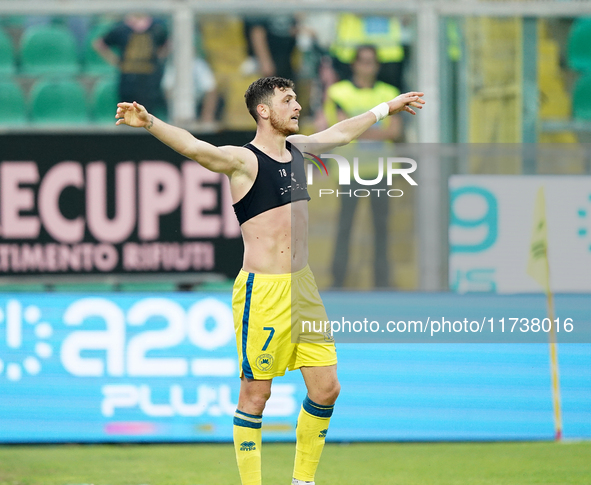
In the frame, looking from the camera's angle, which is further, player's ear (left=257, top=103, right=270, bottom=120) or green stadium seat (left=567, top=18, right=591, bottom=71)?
green stadium seat (left=567, top=18, right=591, bottom=71)

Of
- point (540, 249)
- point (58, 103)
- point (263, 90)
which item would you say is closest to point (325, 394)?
point (263, 90)

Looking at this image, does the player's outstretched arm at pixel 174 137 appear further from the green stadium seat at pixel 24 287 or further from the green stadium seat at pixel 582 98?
the green stadium seat at pixel 582 98

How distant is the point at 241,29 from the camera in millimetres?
7230

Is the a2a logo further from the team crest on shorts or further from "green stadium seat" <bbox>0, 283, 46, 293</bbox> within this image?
"green stadium seat" <bbox>0, 283, 46, 293</bbox>

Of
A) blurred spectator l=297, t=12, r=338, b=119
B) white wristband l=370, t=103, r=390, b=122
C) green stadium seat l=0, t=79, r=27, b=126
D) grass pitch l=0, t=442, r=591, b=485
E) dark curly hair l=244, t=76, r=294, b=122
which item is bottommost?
grass pitch l=0, t=442, r=591, b=485

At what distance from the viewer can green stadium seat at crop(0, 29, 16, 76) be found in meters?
7.22

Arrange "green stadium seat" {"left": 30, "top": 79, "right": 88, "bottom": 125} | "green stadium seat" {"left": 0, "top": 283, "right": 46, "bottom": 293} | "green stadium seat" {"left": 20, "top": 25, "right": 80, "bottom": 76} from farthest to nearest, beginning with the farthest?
1. "green stadium seat" {"left": 20, "top": 25, "right": 80, "bottom": 76}
2. "green stadium seat" {"left": 30, "top": 79, "right": 88, "bottom": 125}
3. "green stadium seat" {"left": 0, "top": 283, "right": 46, "bottom": 293}

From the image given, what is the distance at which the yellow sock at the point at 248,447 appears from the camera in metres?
4.70

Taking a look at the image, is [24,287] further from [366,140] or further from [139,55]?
[366,140]

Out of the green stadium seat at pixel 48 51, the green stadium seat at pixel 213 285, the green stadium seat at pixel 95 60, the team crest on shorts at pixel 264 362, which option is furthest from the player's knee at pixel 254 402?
the green stadium seat at pixel 48 51

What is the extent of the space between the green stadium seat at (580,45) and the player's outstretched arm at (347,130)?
2683mm

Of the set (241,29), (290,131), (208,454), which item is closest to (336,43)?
(241,29)

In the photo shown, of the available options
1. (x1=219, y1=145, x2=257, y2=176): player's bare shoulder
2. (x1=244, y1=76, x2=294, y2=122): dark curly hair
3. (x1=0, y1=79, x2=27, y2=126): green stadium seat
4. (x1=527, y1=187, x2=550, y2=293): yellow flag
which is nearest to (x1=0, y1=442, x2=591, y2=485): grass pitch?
(x1=527, y1=187, x2=550, y2=293): yellow flag

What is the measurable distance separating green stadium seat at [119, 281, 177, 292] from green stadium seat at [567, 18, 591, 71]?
362 centimetres
